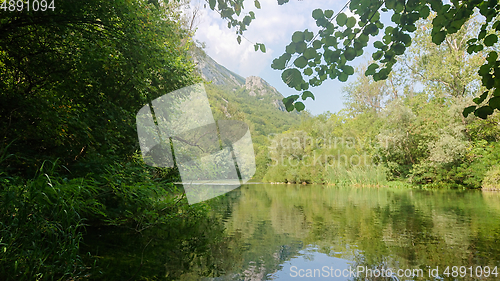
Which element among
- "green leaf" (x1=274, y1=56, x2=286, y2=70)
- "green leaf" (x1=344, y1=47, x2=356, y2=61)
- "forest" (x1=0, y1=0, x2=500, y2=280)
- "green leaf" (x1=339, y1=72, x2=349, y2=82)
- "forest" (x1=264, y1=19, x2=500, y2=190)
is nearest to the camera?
"green leaf" (x1=274, y1=56, x2=286, y2=70)

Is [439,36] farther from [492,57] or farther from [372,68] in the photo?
[372,68]

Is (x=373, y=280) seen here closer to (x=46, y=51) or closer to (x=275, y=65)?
(x=275, y=65)

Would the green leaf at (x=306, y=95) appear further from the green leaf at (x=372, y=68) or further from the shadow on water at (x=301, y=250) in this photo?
the shadow on water at (x=301, y=250)

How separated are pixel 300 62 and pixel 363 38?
0.56 metres

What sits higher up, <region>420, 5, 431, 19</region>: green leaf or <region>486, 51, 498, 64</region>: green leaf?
<region>420, 5, 431, 19</region>: green leaf

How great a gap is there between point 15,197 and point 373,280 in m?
3.23

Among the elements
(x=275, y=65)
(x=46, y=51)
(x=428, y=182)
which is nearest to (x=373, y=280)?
(x=275, y=65)

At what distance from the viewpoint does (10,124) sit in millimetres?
3283

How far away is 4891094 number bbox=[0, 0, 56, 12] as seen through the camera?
3537mm

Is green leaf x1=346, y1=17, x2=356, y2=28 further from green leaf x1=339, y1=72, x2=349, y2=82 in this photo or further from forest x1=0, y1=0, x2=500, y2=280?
forest x1=0, y1=0, x2=500, y2=280

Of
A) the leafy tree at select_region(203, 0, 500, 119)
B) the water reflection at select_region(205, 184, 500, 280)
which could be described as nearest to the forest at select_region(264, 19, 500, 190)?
the water reflection at select_region(205, 184, 500, 280)

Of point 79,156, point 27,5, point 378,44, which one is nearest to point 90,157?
point 79,156

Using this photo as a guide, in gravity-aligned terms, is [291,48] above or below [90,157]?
above

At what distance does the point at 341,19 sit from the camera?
1.75m
